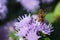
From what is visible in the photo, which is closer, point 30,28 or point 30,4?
point 30,28

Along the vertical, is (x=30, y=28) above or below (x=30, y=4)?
below

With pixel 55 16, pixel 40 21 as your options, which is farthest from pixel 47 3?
pixel 40 21

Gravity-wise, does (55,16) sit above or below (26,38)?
above

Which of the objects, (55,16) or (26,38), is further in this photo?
(55,16)

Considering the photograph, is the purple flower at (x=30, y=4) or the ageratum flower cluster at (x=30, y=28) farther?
the purple flower at (x=30, y=4)

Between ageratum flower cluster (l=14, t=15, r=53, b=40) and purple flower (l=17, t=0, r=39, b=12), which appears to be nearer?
ageratum flower cluster (l=14, t=15, r=53, b=40)

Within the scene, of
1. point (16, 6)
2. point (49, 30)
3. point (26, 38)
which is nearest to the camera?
point (26, 38)

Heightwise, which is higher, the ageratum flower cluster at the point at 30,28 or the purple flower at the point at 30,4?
the purple flower at the point at 30,4

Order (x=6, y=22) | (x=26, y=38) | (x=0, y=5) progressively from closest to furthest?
(x=26, y=38), (x=0, y=5), (x=6, y=22)

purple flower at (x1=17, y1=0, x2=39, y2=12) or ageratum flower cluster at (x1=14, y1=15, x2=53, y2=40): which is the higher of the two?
purple flower at (x1=17, y1=0, x2=39, y2=12)

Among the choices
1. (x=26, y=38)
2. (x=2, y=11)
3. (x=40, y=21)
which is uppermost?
(x=2, y=11)

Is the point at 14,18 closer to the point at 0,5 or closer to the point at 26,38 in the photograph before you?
the point at 0,5
